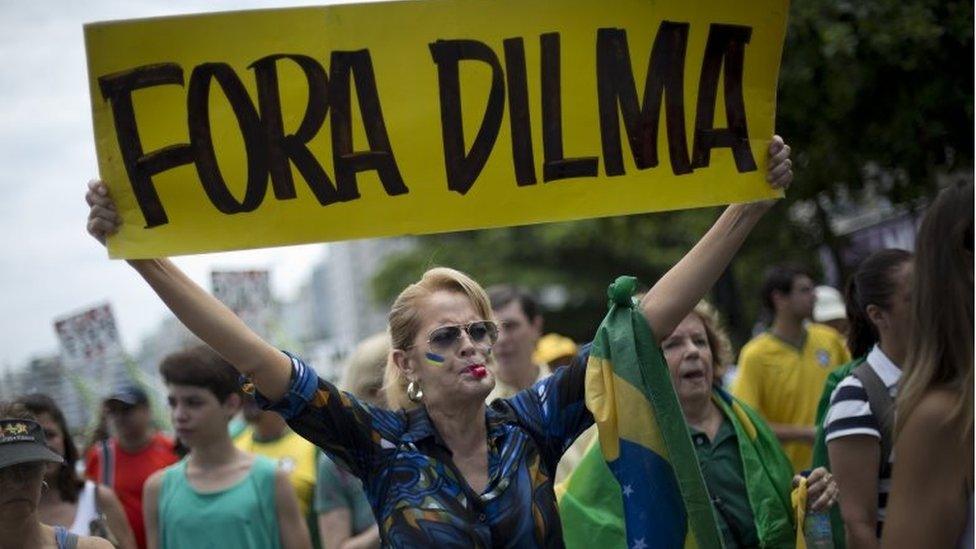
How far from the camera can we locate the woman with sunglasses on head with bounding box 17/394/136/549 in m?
5.74

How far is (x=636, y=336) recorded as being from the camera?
156 inches

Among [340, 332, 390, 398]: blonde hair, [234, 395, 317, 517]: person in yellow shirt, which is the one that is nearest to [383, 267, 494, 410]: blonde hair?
[340, 332, 390, 398]: blonde hair

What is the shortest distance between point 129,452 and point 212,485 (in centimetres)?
224

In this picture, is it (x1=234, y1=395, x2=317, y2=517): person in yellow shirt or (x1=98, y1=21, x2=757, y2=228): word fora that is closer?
(x1=98, y1=21, x2=757, y2=228): word fora

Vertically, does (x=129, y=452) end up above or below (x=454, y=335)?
below

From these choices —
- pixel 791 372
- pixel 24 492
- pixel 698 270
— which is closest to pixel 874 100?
pixel 791 372

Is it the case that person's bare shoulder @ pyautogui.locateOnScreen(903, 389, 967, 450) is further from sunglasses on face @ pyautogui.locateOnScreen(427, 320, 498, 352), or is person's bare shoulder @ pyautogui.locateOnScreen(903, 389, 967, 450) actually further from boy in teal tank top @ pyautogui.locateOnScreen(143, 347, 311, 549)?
boy in teal tank top @ pyautogui.locateOnScreen(143, 347, 311, 549)

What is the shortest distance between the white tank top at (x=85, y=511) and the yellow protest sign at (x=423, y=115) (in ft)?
7.52

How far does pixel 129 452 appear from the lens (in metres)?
7.98

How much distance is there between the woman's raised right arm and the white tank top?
2277 millimetres

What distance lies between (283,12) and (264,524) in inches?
101

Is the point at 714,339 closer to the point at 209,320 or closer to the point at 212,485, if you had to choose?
the point at 212,485

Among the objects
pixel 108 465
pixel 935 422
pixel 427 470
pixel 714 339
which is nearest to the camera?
pixel 935 422

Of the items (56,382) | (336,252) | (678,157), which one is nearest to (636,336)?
(678,157)
